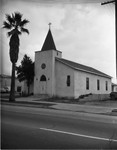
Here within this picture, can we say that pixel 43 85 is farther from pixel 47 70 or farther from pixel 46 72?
pixel 47 70

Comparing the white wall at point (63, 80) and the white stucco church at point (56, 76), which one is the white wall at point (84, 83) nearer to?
the white stucco church at point (56, 76)

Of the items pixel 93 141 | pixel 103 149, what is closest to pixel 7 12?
pixel 103 149

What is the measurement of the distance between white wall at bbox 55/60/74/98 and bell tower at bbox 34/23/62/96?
53 centimetres

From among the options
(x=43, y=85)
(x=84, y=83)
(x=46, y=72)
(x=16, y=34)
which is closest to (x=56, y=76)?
(x=46, y=72)

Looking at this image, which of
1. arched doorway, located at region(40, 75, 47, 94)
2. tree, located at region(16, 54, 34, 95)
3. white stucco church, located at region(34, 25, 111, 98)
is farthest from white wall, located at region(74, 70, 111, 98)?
tree, located at region(16, 54, 34, 95)

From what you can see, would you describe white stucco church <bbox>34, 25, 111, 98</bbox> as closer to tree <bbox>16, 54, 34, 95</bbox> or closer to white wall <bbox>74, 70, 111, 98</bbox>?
white wall <bbox>74, 70, 111, 98</bbox>

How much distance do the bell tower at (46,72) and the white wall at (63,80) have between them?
0.53 meters

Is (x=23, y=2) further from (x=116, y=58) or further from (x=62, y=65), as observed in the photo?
(x=62, y=65)

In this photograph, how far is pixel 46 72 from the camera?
22.7 m

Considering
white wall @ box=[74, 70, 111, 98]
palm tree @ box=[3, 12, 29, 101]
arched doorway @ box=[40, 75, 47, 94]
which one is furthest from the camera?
arched doorway @ box=[40, 75, 47, 94]

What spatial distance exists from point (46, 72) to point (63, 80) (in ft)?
8.44

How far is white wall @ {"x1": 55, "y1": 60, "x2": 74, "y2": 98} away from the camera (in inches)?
848

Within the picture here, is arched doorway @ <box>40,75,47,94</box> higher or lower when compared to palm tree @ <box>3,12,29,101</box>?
lower

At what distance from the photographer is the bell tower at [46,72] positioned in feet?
72.9
